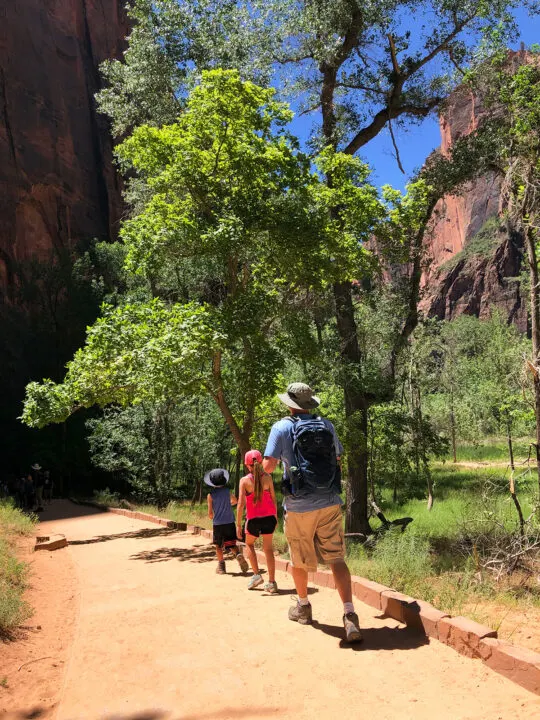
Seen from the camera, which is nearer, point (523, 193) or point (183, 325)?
point (523, 193)

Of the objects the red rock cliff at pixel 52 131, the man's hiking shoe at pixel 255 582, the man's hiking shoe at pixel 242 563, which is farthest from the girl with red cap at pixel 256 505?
the red rock cliff at pixel 52 131

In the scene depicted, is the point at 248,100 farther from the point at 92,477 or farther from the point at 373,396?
the point at 92,477

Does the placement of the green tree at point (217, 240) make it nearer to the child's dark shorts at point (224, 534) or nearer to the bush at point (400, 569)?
the child's dark shorts at point (224, 534)

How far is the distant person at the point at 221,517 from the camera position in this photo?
802 cm

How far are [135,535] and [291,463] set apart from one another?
34.0 feet

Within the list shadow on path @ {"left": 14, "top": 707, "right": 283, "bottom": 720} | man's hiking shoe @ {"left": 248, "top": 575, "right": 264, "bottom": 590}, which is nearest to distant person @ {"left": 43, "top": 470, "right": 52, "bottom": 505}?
man's hiking shoe @ {"left": 248, "top": 575, "right": 264, "bottom": 590}

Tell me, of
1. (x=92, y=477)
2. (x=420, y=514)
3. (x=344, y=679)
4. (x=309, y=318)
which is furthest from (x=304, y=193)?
(x=92, y=477)

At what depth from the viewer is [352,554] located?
937cm

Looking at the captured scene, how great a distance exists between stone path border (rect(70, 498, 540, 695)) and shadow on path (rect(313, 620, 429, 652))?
9 cm

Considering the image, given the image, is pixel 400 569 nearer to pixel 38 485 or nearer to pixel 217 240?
pixel 217 240

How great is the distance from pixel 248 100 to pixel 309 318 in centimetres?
470

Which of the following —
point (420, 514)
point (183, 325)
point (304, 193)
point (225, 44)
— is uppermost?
point (225, 44)

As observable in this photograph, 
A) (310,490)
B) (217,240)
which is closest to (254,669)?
(310,490)

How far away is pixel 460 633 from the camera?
4.14 meters
